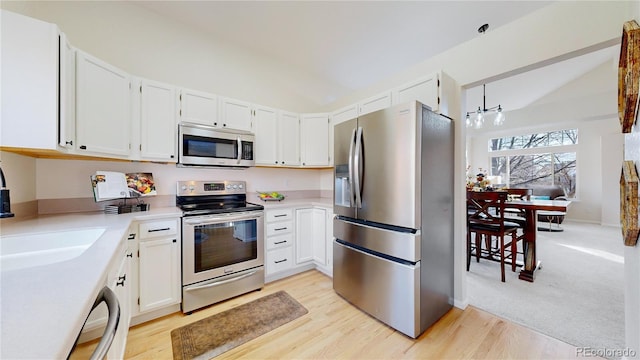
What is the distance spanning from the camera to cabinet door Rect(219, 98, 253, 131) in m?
2.61

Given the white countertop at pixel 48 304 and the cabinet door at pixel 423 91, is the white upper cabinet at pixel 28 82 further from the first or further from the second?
the cabinet door at pixel 423 91

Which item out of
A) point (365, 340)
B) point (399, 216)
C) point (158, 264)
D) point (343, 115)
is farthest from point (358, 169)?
point (158, 264)

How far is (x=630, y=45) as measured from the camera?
1.09m

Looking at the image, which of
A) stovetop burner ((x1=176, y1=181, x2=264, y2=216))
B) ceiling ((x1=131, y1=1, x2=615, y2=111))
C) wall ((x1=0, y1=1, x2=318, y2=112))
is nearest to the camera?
wall ((x1=0, y1=1, x2=318, y2=112))

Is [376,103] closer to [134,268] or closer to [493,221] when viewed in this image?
[493,221]

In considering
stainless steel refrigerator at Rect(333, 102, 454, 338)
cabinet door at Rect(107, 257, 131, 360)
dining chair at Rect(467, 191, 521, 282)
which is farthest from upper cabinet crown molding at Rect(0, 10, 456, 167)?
dining chair at Rect(467, 191, 521, 282)

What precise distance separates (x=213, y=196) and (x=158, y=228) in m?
0.81

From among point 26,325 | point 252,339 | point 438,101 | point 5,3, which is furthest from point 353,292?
point 5,3

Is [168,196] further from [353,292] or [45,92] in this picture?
[353,292]

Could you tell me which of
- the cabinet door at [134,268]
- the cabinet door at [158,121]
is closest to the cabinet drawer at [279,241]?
the cabinet door at [134,268]

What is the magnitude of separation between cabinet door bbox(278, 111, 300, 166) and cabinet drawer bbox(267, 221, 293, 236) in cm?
86

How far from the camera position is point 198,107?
8.00 feet

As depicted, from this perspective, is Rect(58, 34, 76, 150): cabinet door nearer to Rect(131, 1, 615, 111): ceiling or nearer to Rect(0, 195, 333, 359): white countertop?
Rect(0, 195, 333, 359): white countertop

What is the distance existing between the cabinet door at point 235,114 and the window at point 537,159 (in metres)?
8.22
